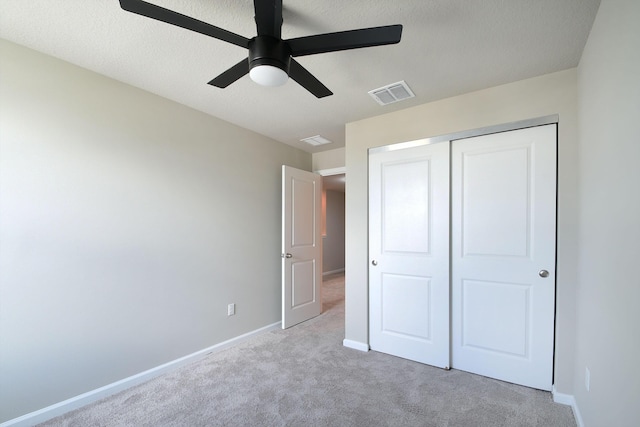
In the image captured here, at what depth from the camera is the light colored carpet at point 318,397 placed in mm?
1816

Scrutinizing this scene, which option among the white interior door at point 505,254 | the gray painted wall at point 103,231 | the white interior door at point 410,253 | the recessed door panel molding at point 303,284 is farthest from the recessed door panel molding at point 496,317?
the gray painted wall at point 103,231

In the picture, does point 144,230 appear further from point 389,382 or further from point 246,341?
Answer: point 389,382

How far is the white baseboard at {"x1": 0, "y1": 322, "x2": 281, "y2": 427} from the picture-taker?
1748 mm

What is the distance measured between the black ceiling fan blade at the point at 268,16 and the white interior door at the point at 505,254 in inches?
74.3

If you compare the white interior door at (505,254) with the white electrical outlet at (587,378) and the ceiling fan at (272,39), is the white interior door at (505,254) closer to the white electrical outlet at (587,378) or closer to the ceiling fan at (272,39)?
the white electrical outlet at (587,378)

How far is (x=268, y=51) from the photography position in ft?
4.17

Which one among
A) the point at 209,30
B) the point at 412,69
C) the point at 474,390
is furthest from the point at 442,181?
the point at 209,30

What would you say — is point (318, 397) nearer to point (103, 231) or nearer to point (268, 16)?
point (103, 231)

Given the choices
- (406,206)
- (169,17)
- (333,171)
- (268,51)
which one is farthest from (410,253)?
(169,17)

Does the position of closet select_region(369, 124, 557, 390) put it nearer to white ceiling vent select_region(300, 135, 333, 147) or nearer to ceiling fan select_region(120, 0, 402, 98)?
white ceiling vent select_region(300, 135, 333, 147)

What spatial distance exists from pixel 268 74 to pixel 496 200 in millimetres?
2040

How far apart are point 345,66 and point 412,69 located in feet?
1.64

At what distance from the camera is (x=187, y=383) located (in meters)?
2.26

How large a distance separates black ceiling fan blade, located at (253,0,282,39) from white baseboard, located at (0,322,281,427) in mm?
2658
